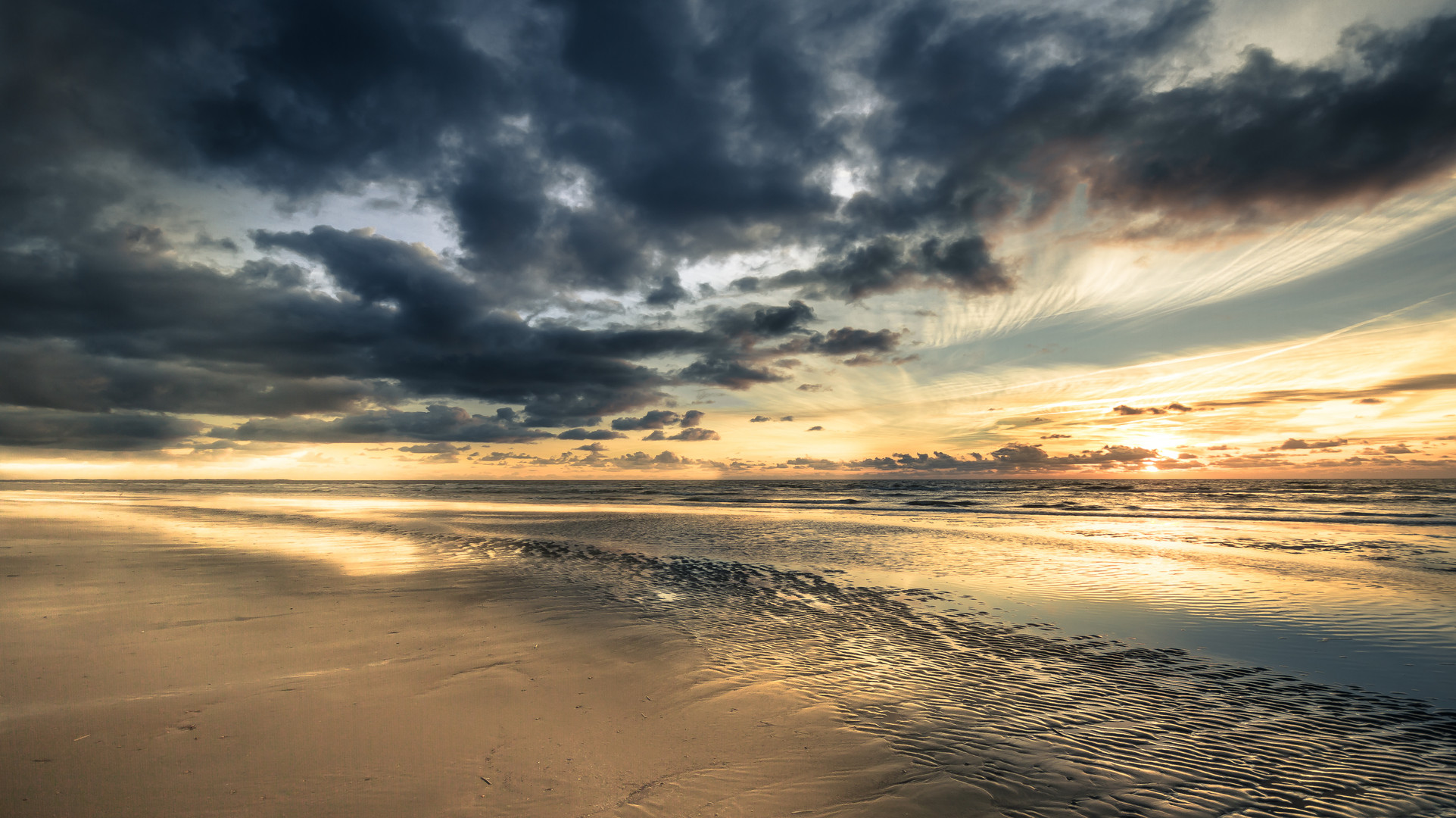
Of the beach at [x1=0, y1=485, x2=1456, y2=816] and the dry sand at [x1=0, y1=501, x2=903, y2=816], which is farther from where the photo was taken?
the beach at [x1=0, y1=485, x2=1456, y2=816]

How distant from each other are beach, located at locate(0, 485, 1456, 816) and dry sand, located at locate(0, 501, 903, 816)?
1.4 inches

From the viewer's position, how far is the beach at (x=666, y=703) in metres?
4.64

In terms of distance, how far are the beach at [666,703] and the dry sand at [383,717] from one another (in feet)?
0.12

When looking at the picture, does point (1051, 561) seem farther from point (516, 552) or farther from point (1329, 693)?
point (516, 552)

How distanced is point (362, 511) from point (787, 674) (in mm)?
41050

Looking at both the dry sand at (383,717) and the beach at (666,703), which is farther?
the beach at (666,703)

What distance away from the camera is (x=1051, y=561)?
17875mm

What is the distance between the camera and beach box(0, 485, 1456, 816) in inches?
183

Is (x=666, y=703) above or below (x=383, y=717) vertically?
below

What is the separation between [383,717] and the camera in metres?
5.80

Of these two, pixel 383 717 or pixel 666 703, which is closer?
pixel 383 717

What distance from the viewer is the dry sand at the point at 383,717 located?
443cm

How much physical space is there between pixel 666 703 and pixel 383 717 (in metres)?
2.88

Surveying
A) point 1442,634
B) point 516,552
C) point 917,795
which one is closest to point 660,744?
point 917,795
